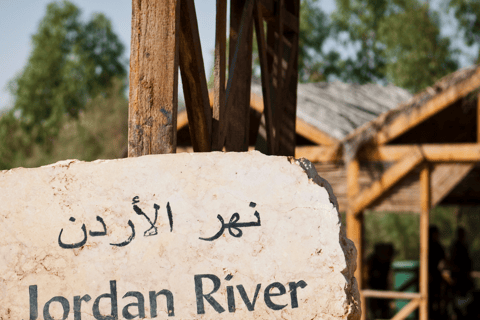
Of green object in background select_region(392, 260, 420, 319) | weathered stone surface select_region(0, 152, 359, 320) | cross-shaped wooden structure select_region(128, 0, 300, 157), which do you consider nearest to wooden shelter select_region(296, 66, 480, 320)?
green object in background select_region(392, 260, 420, 319)

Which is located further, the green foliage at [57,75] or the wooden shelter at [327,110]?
the green foliage at [57,75]

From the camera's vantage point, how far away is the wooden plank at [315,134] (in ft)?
22.6

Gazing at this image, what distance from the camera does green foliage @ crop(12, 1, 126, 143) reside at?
2742 centimetres

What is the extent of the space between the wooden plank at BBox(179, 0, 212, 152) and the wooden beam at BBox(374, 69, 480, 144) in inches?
185

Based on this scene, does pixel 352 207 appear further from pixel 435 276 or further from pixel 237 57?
pixel 237 57

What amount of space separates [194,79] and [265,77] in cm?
78

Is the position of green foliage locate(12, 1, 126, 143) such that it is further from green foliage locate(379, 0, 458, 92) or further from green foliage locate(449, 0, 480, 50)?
green foliage locate(449, 0, 480, 50)

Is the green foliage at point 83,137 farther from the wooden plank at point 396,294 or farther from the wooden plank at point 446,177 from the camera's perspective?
the wooden plank at point 446,177

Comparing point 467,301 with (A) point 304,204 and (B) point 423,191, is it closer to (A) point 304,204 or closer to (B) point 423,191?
(B) point 423,191

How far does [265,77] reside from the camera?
2.96m

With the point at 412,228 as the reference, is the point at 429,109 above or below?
above

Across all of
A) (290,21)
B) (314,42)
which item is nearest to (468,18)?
(314,42)

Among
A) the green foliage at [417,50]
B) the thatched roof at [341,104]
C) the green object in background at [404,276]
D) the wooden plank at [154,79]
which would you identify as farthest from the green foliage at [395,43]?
the wooden plank at [154,79]

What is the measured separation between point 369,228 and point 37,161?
1573cm
